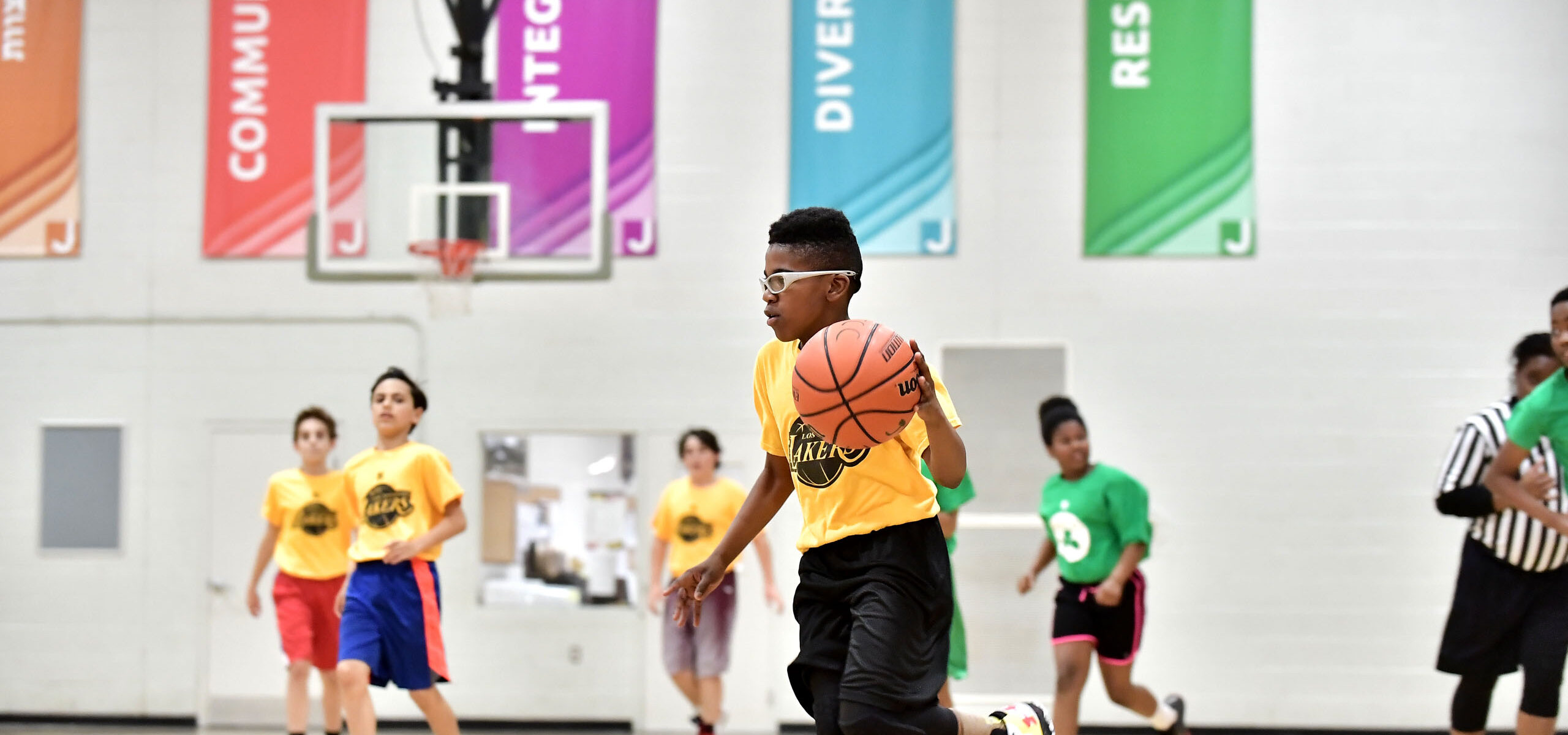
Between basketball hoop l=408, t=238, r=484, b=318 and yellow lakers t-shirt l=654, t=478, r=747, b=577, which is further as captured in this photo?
basketball hoop l=408, t=238, r=484, b=318

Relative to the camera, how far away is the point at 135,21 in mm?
7680

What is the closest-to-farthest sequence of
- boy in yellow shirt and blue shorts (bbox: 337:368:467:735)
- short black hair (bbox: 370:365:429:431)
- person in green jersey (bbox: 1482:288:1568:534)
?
person in green jersey (bbox: 1482:288:1568:534)
boy in yellow shirt and blue shorts (bbox: 337:368:467:735)
short black hair (bbox: 370:365:429:431)

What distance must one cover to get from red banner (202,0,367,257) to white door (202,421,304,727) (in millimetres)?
1155

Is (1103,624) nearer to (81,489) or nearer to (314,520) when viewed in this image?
(314,520)

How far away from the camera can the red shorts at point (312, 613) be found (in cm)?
586

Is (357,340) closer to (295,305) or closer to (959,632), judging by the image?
(295,305)

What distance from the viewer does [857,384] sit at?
262 cm

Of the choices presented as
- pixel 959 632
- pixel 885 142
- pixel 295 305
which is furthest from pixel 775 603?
pixel 295 305

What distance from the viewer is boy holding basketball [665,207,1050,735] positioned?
2775 millimetres

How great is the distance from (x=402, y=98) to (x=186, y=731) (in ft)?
12.9

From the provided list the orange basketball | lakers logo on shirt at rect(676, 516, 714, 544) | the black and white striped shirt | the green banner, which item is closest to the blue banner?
the green banner

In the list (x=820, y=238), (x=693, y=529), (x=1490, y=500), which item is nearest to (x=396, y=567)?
(x=693, y=529)

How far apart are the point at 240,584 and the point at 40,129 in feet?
9.95

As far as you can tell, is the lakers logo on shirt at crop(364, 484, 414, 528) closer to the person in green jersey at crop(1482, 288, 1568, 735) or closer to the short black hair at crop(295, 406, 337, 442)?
the short black hair at crop(295, 406, 337, 442)
